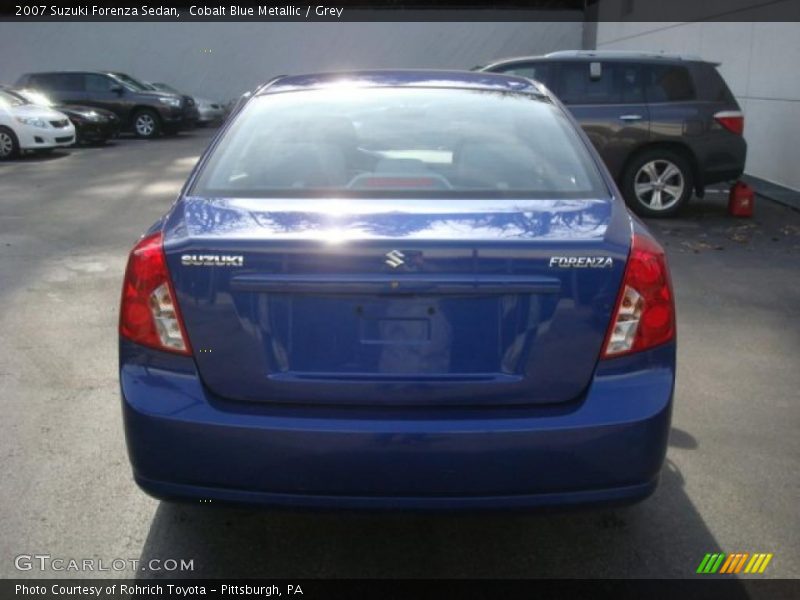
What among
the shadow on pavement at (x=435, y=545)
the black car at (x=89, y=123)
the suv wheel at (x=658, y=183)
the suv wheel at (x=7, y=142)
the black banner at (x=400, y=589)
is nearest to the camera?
the black banner at (x=400, y=589)

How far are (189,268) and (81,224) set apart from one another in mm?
7640

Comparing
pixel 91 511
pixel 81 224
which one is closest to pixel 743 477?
pixel 91 511

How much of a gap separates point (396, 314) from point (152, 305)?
2.47 feet

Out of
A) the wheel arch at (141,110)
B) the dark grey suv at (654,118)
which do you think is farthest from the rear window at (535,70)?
the wheel arch at (141,110)

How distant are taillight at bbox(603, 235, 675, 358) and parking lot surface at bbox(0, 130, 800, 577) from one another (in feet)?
1.79

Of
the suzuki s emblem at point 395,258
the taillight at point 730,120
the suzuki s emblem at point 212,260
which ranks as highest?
the suzuki s emblem at point 395,258

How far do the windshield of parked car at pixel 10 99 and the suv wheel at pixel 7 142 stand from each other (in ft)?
2.53

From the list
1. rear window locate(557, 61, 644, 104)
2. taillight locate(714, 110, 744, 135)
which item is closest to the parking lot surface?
taillight locate(714, 110, 744, 135)

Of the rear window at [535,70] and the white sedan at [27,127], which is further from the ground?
the rear window at [535,70]

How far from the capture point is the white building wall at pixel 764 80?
12.3 meters

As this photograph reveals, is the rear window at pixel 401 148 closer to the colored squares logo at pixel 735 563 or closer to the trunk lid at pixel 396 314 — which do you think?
the trunk lid at pixel 396 314

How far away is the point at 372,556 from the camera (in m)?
3.17

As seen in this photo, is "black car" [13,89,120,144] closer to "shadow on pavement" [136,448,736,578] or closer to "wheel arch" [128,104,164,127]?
"wheel arch" [128,104,164,127]

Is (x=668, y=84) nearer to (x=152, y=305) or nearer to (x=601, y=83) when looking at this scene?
(x=601, y=83)
